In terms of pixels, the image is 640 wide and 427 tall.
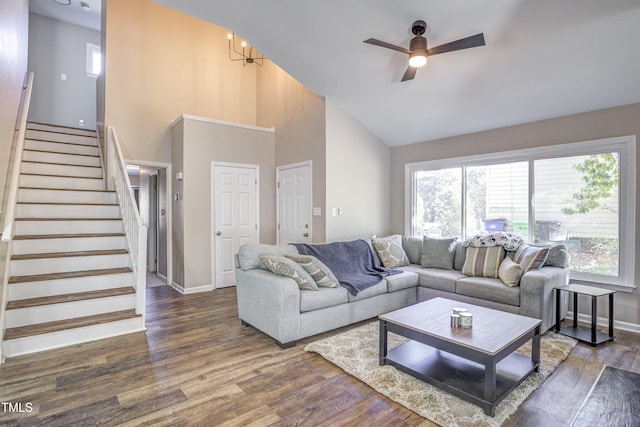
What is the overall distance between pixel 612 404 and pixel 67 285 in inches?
174

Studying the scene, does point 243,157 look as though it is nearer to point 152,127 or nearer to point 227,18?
point 152,127

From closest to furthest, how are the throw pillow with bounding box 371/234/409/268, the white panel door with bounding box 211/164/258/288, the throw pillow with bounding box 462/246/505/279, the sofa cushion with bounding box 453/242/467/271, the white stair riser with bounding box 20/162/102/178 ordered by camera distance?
the throw pillow with bounding box 462/246/505/279 → the sofa cushion with bounding box 453/242/467/271 → the throw pillow with bounding box 371/234/409/268 → the white stair riser with bounding box 20/162/102/178 → the white panel door with bounding box 211/164/258/288

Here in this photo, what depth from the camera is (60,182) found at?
473cm

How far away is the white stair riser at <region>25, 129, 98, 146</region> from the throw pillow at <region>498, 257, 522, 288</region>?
6687mm

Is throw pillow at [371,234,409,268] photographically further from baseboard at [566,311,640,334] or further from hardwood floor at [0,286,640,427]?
baseboard at [566,311,640,334]

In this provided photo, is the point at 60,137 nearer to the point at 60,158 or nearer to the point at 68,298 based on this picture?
the point at 60,158

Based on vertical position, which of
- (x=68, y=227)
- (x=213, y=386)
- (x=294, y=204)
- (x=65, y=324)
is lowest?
(x=213, y=386)

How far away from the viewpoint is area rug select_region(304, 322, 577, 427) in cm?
211

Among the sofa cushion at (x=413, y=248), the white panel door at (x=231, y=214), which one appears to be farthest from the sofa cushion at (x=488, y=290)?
the white panel door at (x=231, y=214)

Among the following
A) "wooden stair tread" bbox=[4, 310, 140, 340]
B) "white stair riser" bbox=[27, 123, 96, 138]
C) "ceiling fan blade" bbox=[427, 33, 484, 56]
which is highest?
"white stair riser" bbox=[27, 123, 96, 138]

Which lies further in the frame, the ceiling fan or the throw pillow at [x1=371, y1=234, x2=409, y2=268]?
the throw pillow at [x1=371, y1=234, x2=409, y2=268]

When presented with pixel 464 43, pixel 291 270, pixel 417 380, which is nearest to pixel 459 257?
pixel 417 380

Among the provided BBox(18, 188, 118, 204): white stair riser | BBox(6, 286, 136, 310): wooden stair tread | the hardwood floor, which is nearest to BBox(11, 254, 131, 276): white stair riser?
BBox(6, 286, 136, 310): wooden stair tread

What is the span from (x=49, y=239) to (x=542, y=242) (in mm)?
5892
